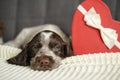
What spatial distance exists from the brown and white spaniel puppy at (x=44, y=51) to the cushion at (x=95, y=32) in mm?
104

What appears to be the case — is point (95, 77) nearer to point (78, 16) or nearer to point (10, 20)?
point (78, 16)

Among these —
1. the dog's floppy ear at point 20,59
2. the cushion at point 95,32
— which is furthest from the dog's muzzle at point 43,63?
the cushion at point 95,32

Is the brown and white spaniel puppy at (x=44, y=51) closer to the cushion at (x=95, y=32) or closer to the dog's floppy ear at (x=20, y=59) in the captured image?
the dog's floppy ear at (x=20, y=59)

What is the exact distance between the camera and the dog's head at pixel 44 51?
4.85 ft

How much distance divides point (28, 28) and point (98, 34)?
868 mm

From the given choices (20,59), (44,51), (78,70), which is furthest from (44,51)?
(78,70)

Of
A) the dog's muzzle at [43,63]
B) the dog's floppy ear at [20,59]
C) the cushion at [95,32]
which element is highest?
the cushion at [95,32]

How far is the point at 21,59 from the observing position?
5.18 feet

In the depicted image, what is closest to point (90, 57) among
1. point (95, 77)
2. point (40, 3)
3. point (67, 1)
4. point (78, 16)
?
point (95, 77)

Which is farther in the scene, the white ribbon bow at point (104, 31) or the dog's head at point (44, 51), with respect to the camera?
the white ribbon bow at point (104, 31)

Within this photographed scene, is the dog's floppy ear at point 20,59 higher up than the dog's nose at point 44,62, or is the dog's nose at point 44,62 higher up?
the dog's nose at point 44,62

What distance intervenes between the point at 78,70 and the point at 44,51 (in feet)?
1.12

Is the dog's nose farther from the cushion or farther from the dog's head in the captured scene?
the cushion

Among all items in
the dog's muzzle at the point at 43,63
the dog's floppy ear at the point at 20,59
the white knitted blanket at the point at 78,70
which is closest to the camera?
the white knitted blanket at the point at 78,70
